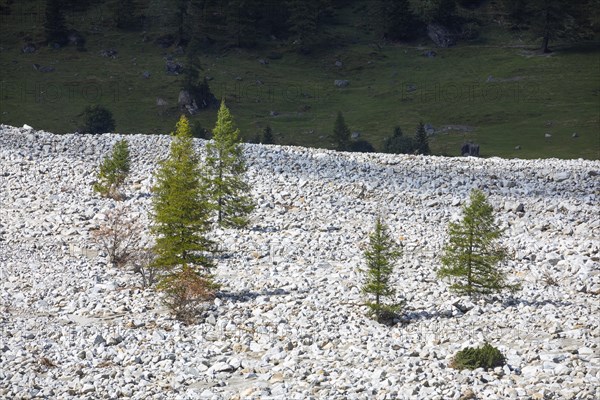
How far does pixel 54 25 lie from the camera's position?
139375 millimetres

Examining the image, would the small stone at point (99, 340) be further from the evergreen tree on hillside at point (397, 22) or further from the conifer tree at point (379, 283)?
the evergreen tree on hillside at point (397, 22)

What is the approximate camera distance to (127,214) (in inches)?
1805

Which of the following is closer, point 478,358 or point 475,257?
point 478,358

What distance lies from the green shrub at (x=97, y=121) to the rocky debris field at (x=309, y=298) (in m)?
51.0

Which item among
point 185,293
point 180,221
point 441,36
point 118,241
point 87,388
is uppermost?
point 441,36

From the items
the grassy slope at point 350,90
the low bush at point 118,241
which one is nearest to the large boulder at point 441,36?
the grassy slope at point 350,90

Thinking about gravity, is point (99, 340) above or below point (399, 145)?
below

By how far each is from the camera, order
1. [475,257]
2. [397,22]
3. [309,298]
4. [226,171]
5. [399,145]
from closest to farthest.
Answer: [475,257]
[309,298]
[226,171]
[399,145]
[397,22]

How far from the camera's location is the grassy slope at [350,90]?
110312 millimetres

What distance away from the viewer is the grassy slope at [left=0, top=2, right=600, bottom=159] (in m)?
110

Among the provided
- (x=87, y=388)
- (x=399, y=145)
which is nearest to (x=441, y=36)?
(x=399, y=145)

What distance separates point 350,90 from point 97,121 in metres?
40.7

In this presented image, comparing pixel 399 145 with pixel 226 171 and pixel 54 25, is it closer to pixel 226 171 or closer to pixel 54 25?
pixel 226 171

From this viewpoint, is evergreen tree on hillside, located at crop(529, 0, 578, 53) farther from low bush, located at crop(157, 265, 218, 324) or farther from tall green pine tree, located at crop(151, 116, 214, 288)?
low bush, located at crop(157, 265, 218, 324)
